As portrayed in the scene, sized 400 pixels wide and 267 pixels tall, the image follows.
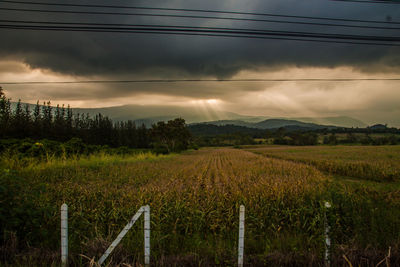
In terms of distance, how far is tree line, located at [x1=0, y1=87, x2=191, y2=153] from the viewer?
68312mm

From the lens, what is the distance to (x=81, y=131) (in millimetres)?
87375

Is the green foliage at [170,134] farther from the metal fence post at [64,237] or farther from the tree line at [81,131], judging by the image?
the metal fence post at [64,237]

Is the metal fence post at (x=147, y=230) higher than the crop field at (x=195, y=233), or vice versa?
the metal fence post at (x=147, y=230)

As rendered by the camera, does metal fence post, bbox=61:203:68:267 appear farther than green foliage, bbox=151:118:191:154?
No

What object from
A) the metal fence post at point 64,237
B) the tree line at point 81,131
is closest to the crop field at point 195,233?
the metal fence post at point 64,237

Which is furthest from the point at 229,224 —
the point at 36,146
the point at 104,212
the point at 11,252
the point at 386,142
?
the point at 386,142

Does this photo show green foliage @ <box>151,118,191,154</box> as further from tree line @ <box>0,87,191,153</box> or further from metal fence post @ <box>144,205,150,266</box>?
metal fence post @ <box>144,205,150,266</box>

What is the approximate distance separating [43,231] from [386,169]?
2501cm

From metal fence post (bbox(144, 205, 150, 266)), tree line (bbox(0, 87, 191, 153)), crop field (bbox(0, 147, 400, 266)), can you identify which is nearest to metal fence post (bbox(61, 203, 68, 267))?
crop field (bbox(0, 147, 400, 266))

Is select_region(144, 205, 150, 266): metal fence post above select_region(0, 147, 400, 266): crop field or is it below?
above

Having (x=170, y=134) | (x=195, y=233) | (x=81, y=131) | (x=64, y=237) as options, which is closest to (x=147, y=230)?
(x=64, y=237)

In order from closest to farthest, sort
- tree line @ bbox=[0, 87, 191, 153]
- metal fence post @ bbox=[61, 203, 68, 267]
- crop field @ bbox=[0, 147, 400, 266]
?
metal fence post @ bbox=[61, 203, 68, 267] < crop field @ bbox=[0, 147, 400, 266] < tree line @ bbox=[0, 87, 191, 153]

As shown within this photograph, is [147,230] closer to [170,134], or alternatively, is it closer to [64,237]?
[64,237]

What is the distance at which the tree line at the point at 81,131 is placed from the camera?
224 feet
